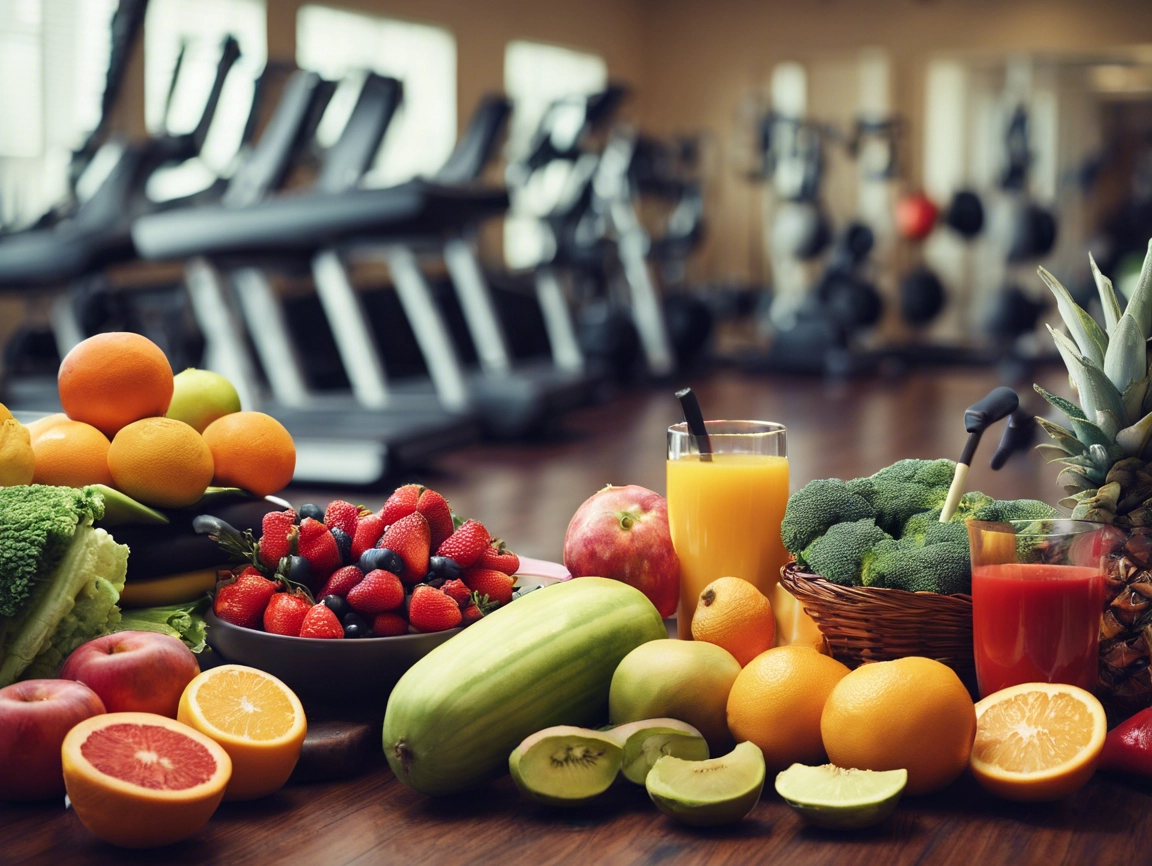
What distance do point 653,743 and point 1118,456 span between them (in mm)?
492

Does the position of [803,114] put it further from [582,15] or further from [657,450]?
[657,450]

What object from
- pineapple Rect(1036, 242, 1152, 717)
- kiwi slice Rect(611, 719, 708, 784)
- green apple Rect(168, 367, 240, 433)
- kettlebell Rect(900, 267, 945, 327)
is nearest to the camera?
kiwi slice Rect(611, 719, 708, 784)

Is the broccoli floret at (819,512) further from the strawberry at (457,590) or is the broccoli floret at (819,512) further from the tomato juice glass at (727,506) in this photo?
the strawberry at (457,590)

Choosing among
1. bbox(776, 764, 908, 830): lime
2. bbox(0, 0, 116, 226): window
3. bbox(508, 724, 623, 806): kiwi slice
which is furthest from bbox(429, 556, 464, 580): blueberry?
bbox(0, 0, 116, 226): window

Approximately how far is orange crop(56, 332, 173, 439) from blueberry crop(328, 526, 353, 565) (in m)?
0.29

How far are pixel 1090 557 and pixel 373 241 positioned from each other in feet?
15.2

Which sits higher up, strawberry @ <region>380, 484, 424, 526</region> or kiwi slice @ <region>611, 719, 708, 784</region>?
strawberry @ <region>380, 484, 424, 526</region>

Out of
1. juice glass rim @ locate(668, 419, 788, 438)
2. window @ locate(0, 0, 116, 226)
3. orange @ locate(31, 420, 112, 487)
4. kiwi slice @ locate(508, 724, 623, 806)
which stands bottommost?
kiwi slice @ locate(508, 724, 623, 806)

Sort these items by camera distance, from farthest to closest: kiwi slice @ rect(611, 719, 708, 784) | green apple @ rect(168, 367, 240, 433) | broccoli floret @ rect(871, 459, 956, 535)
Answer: green apple @ rect(168, 367, 240, 433) → broccoli floret @ rect(871, 459, 956, 535) → kiwi slice @ rect(611, 719, 708, 784)

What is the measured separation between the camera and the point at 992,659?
0.96 metres

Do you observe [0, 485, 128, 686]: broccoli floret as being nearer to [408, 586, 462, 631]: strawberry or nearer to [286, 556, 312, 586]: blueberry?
[286, 556, 312, 586]: blueberry

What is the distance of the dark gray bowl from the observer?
97 cm

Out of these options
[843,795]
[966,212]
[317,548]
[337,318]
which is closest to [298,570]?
[317,548]

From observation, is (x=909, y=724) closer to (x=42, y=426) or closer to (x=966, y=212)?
(x=42, y=426)
